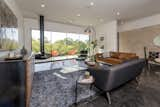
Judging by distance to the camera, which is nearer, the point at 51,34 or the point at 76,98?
the point at 76,98

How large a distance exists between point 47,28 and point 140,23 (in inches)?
257

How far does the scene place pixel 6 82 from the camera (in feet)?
5.54

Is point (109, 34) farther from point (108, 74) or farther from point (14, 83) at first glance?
point (14, 83)

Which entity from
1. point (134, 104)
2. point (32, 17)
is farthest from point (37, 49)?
point (134, 104)

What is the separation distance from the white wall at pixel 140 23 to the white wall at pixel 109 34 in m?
0.86

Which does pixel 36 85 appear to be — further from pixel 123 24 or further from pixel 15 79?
pixel 123 24

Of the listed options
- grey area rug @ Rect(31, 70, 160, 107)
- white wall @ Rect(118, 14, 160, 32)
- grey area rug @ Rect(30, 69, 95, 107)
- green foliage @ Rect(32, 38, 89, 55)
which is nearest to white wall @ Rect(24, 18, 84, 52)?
green foliage @ Rect(32, 38, 89, 55)

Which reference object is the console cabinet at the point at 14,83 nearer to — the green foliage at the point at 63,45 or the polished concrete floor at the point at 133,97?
the polished concrete floor at the point at 133,97

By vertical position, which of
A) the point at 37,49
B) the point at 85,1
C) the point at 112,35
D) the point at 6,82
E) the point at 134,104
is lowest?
the point at 134,104

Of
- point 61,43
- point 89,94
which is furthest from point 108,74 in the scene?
point 61,43

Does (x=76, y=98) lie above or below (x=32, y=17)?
below

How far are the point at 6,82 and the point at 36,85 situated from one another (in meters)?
1.39

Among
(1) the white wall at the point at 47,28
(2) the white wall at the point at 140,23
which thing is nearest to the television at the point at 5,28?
(1) the white wall at the point at 47,28

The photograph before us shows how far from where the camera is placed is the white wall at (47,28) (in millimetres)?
6703
